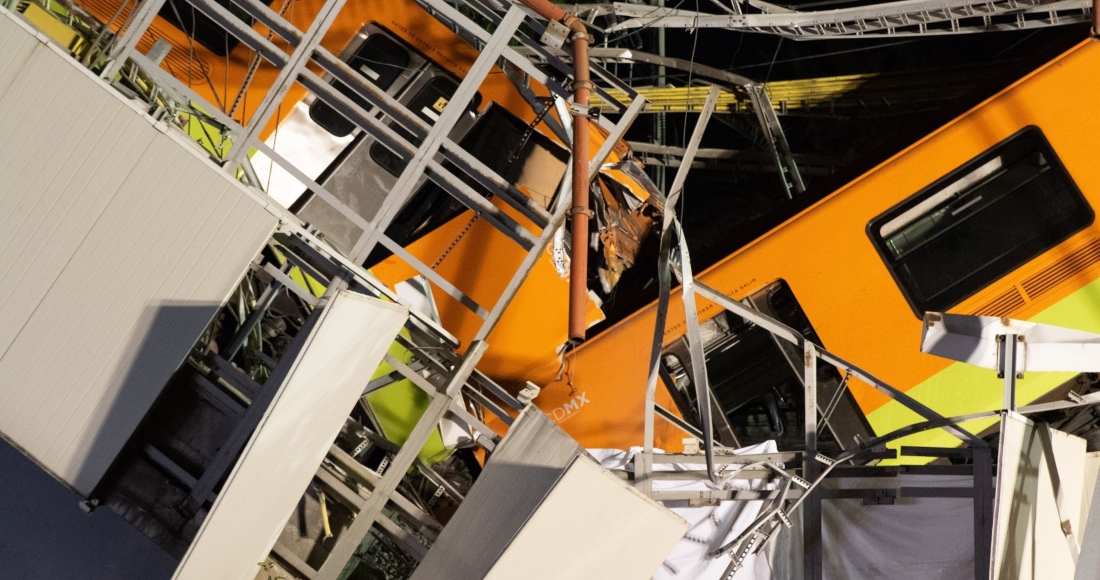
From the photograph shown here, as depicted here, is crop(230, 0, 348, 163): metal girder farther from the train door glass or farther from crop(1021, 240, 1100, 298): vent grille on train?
crop(1021, 240, 1100, 298): vent grille on train

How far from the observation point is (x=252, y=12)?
6430mm

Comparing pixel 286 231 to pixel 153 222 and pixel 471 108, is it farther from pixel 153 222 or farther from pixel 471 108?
pixel 471 108

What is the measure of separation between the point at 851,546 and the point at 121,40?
5597 mm

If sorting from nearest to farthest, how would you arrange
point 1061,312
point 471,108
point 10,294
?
1. point 10,294
2. point 1061,312
3. point 471,108

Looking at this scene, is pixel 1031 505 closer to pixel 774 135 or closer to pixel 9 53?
pixel 774 135

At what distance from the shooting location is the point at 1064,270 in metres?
6.98

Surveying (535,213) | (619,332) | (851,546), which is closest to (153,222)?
(535,213)

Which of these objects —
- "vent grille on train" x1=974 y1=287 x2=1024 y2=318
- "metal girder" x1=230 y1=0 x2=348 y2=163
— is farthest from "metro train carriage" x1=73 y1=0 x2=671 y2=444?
"vent grille on train" x1=974 y1=287 x2=1024 y2=318

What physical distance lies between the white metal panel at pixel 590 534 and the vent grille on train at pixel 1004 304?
10.3ft

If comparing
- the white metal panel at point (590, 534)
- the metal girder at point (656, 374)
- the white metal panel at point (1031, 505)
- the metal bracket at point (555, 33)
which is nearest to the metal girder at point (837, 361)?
the metal girder at point (656, 374)

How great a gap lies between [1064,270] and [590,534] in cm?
403

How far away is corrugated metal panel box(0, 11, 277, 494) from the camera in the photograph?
18.8 ft

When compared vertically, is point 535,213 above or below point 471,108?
below

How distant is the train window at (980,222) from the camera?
23.1 ft
